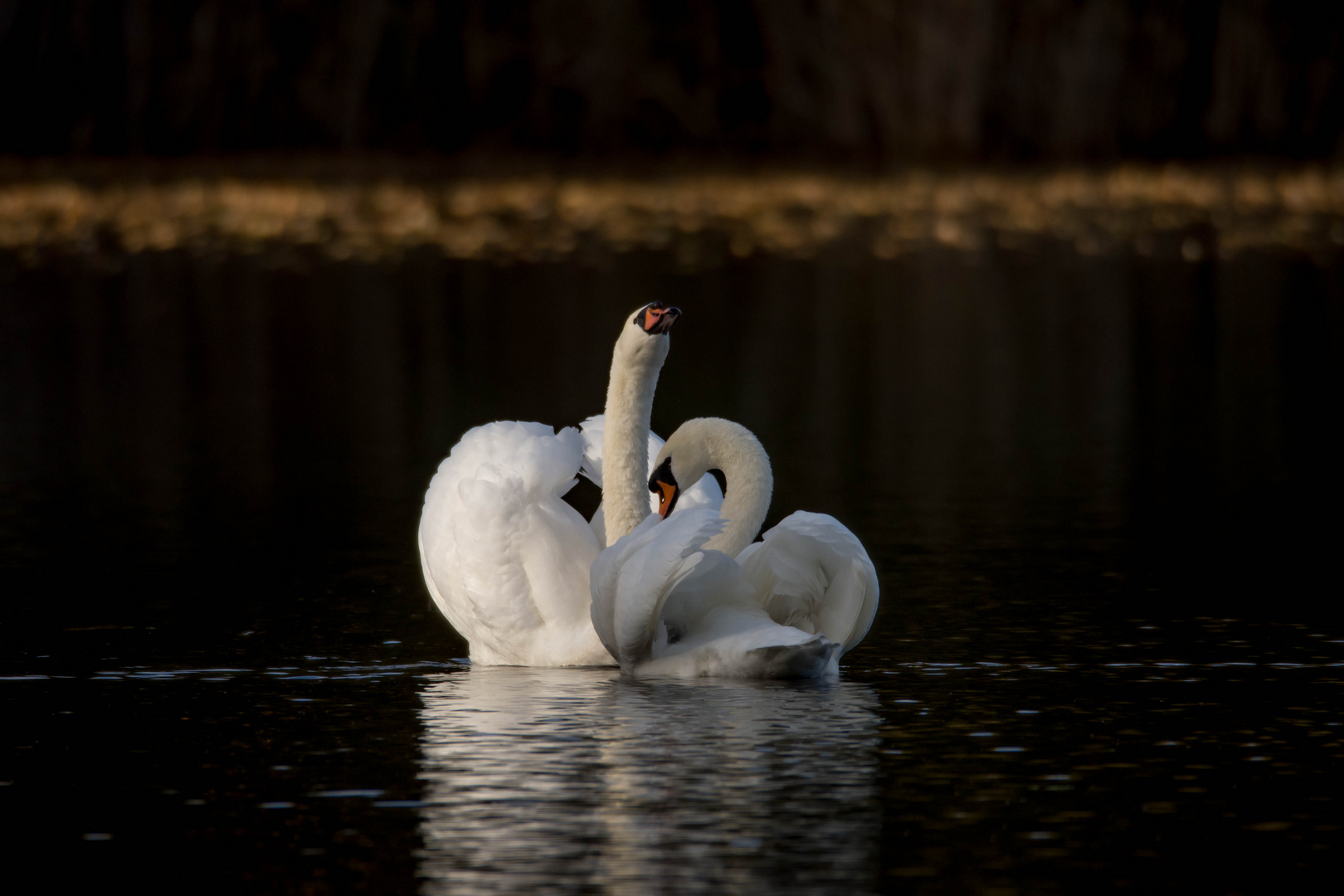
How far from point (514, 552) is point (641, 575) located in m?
0.75

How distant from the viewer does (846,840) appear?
546cm

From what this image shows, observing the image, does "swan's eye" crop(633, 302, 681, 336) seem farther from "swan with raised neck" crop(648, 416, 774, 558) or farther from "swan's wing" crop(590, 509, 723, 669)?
"swan's wing" crop(590, 509, 723, 669)

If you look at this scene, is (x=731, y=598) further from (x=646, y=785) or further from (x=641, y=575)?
(x=646, y=785)

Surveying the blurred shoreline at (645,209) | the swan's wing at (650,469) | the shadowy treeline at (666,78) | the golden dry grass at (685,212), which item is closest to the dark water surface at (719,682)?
the swan's wing at (650,469)

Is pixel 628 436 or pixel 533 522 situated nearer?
pixel 533 522

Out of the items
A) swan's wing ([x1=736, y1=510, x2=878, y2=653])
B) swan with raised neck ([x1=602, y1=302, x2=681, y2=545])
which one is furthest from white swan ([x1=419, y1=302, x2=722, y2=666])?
swan's wing ([x1=736, y1=510, x2=878, y2=653])

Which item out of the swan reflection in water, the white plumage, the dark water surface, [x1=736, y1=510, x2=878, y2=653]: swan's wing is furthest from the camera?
the white plumage

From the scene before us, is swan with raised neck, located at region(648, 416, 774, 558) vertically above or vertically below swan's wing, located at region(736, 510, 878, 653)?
above

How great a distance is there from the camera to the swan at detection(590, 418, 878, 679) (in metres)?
7.25

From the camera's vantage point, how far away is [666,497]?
821cm

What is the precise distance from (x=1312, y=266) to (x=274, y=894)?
63.9 ft

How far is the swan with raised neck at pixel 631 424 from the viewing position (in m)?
8.09

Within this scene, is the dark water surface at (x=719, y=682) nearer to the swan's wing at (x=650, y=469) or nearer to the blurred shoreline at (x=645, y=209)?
the swan's wing at (x=650, y=469)

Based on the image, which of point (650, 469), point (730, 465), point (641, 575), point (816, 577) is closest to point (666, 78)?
point (650, 469)
